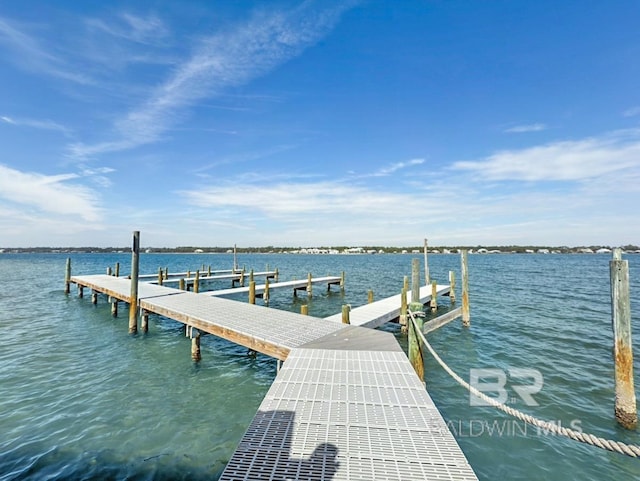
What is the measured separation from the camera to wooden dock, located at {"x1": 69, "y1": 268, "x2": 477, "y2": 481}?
9.60 ft

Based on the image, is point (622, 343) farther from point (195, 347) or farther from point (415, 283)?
point (195, 347)

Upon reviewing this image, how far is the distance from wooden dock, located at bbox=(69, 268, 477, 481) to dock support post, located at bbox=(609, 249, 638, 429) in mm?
4390

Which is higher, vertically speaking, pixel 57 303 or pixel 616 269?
pixel 616 269

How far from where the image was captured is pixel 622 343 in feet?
20.3

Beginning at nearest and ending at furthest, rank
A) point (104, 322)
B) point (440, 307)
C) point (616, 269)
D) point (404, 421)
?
1. point (404, 421)
2. point (616, 269)
3. point (104, 322)
4. point (440, 307)

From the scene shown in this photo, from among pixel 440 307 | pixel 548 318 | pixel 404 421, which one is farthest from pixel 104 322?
pixel 548 318

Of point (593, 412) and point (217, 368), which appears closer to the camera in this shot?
point (593, 412)

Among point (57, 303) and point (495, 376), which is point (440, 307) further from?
point (57, 303)

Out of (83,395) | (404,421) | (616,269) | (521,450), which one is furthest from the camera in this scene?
(83,395)

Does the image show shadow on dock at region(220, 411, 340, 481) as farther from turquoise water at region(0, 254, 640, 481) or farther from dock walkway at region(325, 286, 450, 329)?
dock walkway at region(325, 286, 450, 329)

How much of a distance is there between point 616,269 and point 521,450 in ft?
13.2

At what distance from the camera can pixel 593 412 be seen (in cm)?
693

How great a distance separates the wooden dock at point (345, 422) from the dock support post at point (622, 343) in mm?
4390

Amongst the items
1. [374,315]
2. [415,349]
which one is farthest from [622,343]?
[374,315]
